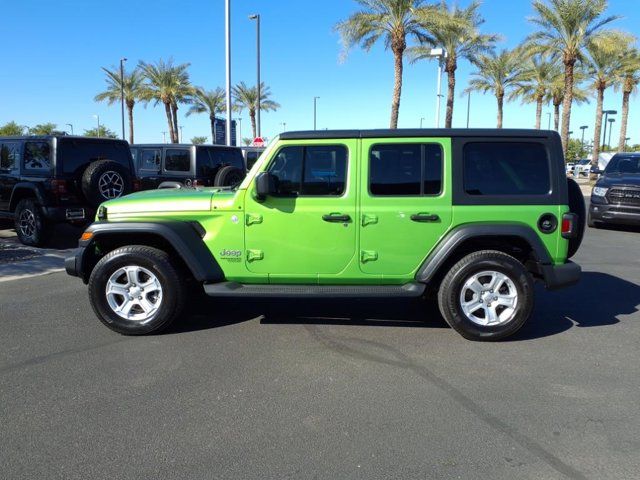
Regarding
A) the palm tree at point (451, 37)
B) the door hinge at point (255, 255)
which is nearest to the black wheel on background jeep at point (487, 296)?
the door hinge at point (255, 255)

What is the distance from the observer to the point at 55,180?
8.57 m

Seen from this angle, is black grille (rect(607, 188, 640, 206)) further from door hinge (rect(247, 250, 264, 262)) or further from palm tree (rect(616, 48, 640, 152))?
palm tree (rect(616, 48, 640, 152))

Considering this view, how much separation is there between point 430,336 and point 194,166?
8.25 metres

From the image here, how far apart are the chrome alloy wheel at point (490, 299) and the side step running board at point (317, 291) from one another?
0.43 metres

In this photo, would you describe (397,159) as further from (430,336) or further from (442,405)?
(442,405)

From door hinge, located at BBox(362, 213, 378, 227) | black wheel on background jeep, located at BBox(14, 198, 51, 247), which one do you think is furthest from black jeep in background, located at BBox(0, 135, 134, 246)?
door hinge, located at BBox(362, 213, 378, 227)

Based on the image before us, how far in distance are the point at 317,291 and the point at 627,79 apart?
1439 inches

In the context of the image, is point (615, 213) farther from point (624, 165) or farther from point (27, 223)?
point (27, 223)

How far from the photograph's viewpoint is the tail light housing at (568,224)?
14.9 ft

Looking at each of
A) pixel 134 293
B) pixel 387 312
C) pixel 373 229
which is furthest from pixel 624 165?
pixel 134 293

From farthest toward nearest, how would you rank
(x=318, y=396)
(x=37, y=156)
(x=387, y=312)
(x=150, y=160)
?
(x=150, y=160) → (x=37, y=156) → (x=387, y=312) → (x=318, y=396)

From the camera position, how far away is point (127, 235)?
189 inches

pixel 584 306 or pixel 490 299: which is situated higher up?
pixel 490 299

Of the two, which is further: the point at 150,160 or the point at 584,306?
the point at 150,160
